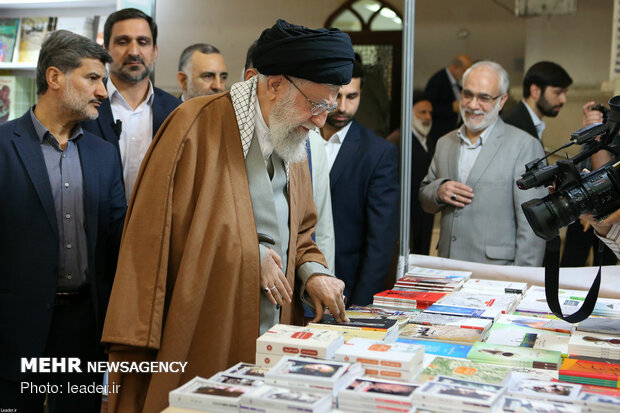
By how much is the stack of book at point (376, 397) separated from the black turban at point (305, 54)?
105cm

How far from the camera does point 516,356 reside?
1.85 metres

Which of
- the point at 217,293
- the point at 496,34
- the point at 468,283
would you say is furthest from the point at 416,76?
the point at 217,293

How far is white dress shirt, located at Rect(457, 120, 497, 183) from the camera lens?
11.8 ft

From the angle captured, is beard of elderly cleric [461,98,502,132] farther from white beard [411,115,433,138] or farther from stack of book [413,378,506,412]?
stack of book [413,378,506,412]

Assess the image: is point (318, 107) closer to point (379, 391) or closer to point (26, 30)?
point (379, 391)

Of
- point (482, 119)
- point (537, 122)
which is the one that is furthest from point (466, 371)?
point (537, 122)

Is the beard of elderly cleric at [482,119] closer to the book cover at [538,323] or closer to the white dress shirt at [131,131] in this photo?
the book cover at [538,323]

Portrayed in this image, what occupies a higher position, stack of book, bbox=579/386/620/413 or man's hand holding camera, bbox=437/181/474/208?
man's hand holding camera, bbox=437/181/474/208

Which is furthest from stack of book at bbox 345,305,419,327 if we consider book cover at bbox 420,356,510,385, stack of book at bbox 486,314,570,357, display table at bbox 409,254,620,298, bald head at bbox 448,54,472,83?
bald head at bbox 448,54,472,83

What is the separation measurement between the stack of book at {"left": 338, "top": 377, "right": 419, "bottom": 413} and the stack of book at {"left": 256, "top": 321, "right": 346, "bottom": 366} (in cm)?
18

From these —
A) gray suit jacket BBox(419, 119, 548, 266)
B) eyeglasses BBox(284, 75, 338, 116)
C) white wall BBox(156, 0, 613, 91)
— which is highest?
white wall BBox(156, 0, 613, 91)

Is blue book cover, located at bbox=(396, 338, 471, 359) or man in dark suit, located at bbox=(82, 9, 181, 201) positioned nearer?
blue book cover, located at bbox=(396, 338, 471, 359)

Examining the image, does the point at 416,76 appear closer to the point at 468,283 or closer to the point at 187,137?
the point at 468,283

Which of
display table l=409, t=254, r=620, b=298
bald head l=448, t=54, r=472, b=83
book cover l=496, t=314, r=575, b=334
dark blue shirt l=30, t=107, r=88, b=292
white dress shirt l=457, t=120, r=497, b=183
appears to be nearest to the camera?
book cover l=496, t=314, r=575, b=334
